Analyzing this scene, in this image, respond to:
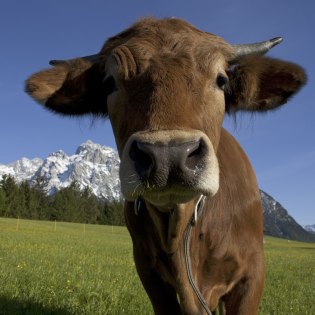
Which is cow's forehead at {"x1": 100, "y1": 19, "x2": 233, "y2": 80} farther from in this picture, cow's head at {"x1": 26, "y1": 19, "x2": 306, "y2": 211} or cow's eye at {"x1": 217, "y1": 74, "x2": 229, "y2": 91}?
cow's eye at {"x1": 217, "y1": 74, "x2": 229, "y2": 91}

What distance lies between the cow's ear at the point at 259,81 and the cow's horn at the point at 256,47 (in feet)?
0.25

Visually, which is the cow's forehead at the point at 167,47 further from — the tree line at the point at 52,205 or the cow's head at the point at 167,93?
the tree line at the point at 52,205

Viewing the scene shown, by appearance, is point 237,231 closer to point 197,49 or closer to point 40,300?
point 197,49

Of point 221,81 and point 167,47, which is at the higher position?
point 167,47

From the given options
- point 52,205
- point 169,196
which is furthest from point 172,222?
point 52,205

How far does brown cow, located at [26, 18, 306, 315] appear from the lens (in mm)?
3227

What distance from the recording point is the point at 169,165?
2891 millimetres

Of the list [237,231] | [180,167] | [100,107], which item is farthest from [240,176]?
[180,167]

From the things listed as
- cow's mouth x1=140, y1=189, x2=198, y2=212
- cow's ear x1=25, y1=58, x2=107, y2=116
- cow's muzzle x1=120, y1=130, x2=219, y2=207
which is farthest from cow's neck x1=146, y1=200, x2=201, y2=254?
cow's ear x1=25, y1=58, x2=107, y2=116

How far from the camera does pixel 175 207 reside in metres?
3.87

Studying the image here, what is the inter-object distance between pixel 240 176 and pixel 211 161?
Result: 2.64 metres

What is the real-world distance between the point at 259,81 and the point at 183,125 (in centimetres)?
210

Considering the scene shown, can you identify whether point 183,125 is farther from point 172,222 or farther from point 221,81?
point 221,81

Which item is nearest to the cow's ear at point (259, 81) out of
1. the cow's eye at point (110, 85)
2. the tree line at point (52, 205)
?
the cow's eye at point (110, 85)
